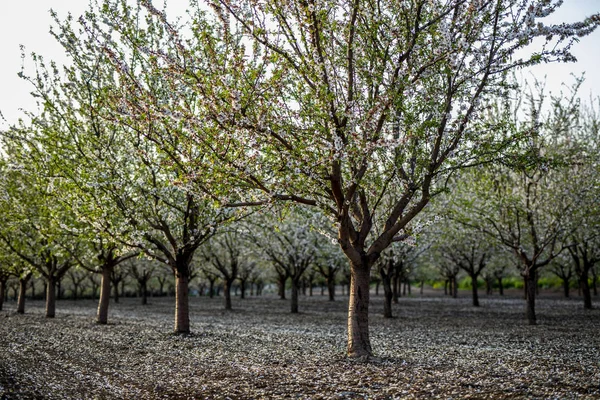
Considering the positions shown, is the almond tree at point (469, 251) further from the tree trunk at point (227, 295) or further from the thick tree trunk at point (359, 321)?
the thick tree trunk at point (359, 321)

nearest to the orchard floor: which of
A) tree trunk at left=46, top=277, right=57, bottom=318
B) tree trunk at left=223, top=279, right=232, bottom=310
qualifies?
tree trunk at left=46, top=277, right=57, bottom=318

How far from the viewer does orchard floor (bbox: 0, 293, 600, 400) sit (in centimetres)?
920

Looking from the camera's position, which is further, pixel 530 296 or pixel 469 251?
pixel 469 251

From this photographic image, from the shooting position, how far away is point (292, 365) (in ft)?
39.6

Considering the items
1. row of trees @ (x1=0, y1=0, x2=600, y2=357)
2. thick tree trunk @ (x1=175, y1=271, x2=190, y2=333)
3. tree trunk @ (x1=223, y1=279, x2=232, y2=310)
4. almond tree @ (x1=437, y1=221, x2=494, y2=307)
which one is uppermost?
row of trees @ (x1=0, y1=0, x2=600, y2=357)

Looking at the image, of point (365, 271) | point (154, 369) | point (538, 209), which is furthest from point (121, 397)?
point (538, 209)

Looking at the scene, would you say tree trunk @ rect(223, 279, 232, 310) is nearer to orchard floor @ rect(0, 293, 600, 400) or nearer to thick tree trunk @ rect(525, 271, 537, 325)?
orchard floor @ rect(0, 293, 600, 400)

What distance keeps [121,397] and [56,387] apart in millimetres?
1669

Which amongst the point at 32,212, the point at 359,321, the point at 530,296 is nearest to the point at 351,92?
the point at 359,321

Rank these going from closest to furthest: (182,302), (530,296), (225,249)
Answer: (182,302), (530,296), (225,249)

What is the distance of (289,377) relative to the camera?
10625mm

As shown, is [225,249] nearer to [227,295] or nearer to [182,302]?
[227,295]

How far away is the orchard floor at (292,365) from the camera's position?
920 cm

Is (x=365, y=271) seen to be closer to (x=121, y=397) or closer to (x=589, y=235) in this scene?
(x=121, y=397)
